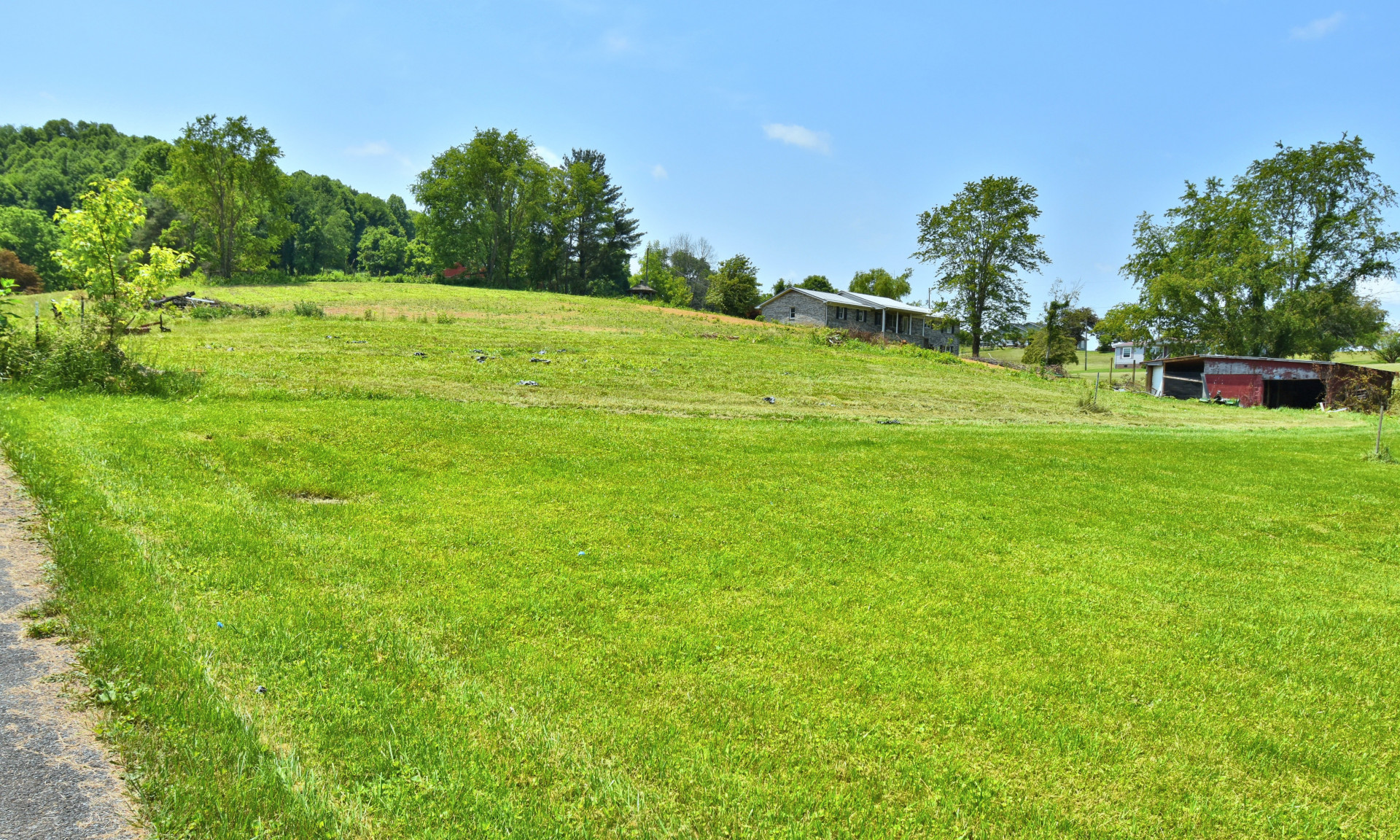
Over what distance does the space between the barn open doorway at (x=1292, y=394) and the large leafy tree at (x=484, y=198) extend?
6865 centimetres

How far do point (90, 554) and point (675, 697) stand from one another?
4.71 metres

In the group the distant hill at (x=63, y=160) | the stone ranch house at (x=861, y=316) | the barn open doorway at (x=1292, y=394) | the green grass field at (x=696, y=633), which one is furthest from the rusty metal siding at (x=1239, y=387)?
the distant hill at (x=63, y=160)

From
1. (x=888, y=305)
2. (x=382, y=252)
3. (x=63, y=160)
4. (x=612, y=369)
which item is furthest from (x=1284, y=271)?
(x=63, y=160)

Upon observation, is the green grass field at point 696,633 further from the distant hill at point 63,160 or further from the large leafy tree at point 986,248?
the distant hill at point 63,160

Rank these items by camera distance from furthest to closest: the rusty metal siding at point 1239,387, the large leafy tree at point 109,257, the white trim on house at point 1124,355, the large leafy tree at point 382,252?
the large leafy tree at point 382,252 < the white trim on house at point 1124,355 < the rusty metal siding at point 1239,387 < the large leafy tree at point 109,257

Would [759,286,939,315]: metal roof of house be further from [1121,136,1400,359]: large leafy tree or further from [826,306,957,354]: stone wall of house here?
[1121,136,1400,359]: large leafy tree

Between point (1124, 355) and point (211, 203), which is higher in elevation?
point (211, 203)

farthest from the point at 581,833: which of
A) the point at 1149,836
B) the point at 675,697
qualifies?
the point at 1149,836

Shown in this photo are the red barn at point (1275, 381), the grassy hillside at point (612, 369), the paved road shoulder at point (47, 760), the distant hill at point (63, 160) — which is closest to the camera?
the paved road shoulder at point (47, 760)

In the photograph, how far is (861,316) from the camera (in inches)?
2506

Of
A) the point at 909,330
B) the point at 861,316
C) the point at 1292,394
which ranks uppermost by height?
the point at 861,316

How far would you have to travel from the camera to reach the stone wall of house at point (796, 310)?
60375mm

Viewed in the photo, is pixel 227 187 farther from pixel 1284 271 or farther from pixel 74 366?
pixel 1284 271

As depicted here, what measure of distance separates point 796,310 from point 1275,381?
34558 millimetres
